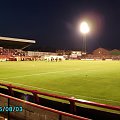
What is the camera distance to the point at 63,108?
292 inches

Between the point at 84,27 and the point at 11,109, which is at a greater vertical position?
the point at 84,27

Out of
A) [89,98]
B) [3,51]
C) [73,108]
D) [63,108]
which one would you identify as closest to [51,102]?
[63,108]

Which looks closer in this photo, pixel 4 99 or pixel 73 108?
pixel 73 108

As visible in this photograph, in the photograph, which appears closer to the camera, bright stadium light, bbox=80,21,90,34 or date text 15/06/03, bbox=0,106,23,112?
date text 15/06/03, bbox=0,106,23,112

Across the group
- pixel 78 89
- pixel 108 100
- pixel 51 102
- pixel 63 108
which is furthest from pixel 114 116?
pixel 78 89

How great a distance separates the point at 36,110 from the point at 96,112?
4.81ft

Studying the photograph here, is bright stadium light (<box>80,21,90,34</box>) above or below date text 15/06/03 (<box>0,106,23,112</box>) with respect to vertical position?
above

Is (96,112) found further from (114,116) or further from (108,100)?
(108,100)

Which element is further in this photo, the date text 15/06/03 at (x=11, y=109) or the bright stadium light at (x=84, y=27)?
the bright stadium light at (x=84, y=27)

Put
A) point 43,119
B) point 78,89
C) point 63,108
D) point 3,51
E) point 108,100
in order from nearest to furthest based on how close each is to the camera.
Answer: point 43,119 < point 63,108 < point 108,100 < point 78,89 < point 3,51

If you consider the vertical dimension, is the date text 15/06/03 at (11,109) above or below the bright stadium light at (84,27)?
below

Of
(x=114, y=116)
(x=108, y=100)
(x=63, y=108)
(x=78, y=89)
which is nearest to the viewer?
(x=114, y=116)

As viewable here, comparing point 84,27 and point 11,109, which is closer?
point 11,109

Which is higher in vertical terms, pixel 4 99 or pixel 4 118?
pixel 4 99
